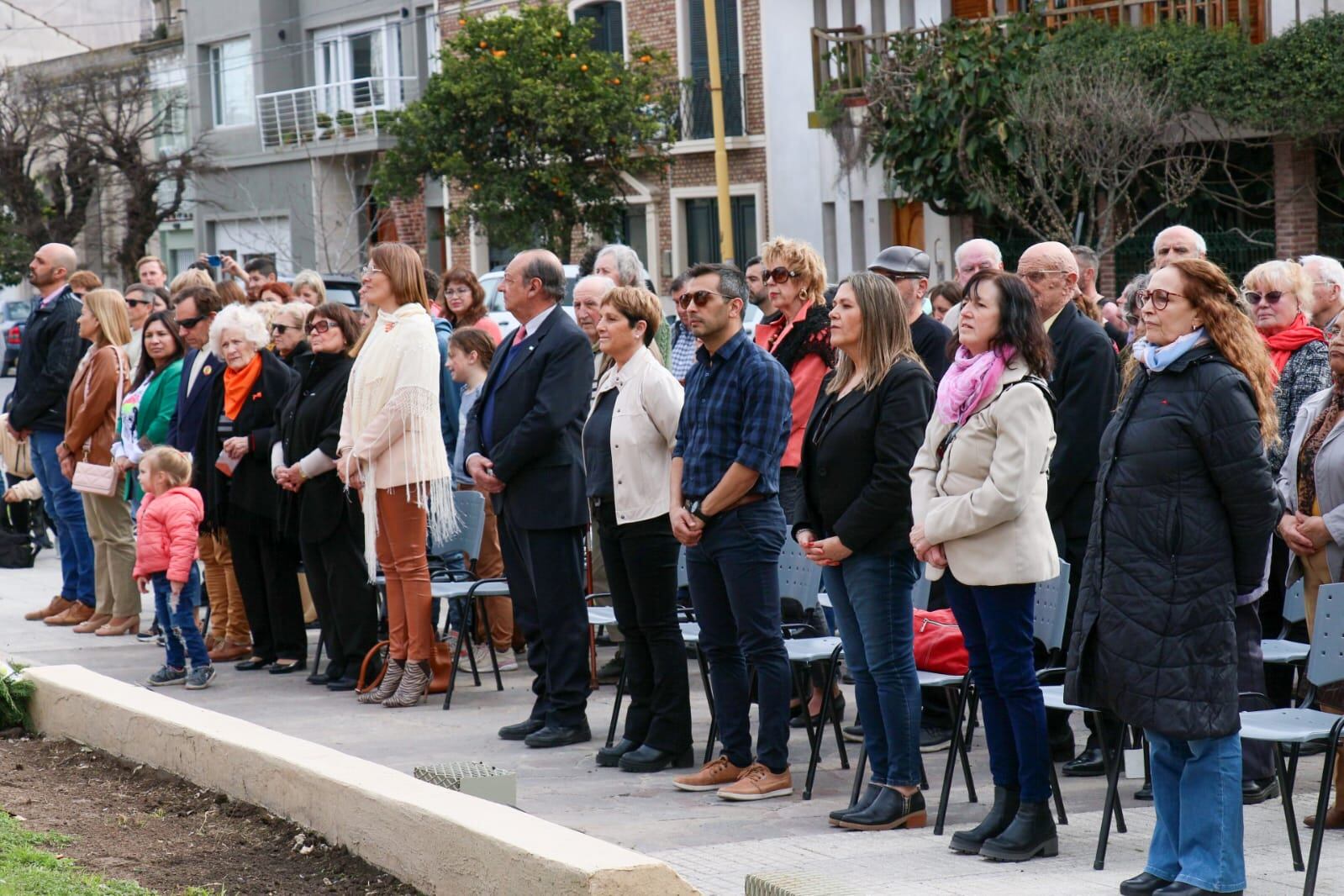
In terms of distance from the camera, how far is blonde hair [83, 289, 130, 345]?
452 inches

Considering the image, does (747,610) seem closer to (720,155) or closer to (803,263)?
(803,263)

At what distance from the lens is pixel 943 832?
6.38 meters

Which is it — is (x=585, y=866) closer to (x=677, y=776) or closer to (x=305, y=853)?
(x=305, y=853)

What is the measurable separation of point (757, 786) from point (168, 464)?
4.23 meters

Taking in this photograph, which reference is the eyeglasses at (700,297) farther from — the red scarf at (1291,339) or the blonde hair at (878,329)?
the red scarf at (1291,339)

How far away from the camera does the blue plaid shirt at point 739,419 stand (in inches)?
272

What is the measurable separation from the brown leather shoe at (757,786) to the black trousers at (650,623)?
61cm

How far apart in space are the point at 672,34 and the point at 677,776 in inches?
1007

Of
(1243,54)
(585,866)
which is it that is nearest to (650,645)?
(585,866)

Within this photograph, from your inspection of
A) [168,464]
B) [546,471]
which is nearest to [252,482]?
[168,464]

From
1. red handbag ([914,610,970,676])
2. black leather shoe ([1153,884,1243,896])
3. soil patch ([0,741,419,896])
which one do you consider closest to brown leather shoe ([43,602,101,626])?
soil patch ([0,741,419,896])

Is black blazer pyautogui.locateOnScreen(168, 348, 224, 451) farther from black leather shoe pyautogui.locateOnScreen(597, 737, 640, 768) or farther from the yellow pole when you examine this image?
the yellow pole

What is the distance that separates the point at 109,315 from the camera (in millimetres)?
11500

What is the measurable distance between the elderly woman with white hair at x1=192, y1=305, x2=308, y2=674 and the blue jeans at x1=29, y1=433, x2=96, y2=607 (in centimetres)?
209
